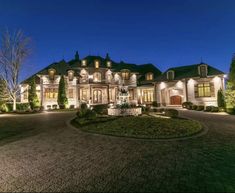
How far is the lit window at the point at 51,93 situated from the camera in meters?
29.3

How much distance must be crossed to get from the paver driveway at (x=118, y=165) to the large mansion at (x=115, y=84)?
20939 millimetres

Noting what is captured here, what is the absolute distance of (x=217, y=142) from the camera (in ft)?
25.5

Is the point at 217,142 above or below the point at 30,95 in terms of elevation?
below

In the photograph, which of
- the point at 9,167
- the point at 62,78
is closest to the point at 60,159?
the point at 9,167

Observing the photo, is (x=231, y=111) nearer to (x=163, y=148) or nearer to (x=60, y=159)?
(x=163, y=148)

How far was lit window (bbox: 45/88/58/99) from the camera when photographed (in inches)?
1152

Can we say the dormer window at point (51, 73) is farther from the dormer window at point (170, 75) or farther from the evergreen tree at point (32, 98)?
the dormer window at point (170, 75)

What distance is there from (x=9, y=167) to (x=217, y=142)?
892 centimetres

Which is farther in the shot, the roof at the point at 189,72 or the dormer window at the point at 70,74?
the dormer window at the point at 70,74

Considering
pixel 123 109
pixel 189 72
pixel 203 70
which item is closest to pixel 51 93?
pixel 123 109

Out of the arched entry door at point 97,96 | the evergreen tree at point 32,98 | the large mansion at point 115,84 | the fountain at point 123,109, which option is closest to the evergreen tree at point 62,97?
the large mansion at point 115,84

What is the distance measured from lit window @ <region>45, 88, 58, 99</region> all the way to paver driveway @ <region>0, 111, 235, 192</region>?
22355 millimetres

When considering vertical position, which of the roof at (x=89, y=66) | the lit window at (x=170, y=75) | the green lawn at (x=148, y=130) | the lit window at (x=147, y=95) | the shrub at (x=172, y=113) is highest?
the roof at (x=89, y=66)

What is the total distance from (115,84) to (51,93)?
1261cm
